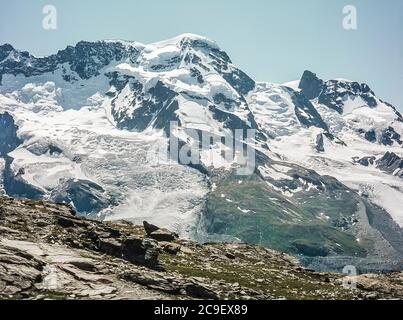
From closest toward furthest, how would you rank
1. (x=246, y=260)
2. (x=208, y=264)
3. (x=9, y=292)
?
(x=9, y=292) → (x=208, y=264) → (x=246, y=260)

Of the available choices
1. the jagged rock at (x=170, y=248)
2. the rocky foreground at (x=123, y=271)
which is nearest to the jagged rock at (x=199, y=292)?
the rocky foreground at (x=123, y=271)

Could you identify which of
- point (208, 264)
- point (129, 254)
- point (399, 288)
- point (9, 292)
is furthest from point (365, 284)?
point (9, 292)

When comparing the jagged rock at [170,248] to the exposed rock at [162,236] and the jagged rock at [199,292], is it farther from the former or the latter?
the jagged rock at [199,292]

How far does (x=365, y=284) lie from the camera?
253ft

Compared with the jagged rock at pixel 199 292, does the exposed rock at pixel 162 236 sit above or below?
below

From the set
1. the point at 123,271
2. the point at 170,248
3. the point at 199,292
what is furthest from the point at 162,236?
the point at 199,292

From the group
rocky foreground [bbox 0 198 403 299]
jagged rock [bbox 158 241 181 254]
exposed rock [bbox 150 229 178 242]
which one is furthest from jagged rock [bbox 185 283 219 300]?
exposed rock [bbox 150 229 178 242]

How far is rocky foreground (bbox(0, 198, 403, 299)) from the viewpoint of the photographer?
153 feet

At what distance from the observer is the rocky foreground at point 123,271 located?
153ft

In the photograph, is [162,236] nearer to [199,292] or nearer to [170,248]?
[170,248]

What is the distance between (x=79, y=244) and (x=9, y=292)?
19942mm

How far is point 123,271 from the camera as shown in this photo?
53.2 metres

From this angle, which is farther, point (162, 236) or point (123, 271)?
point (162, 236)
